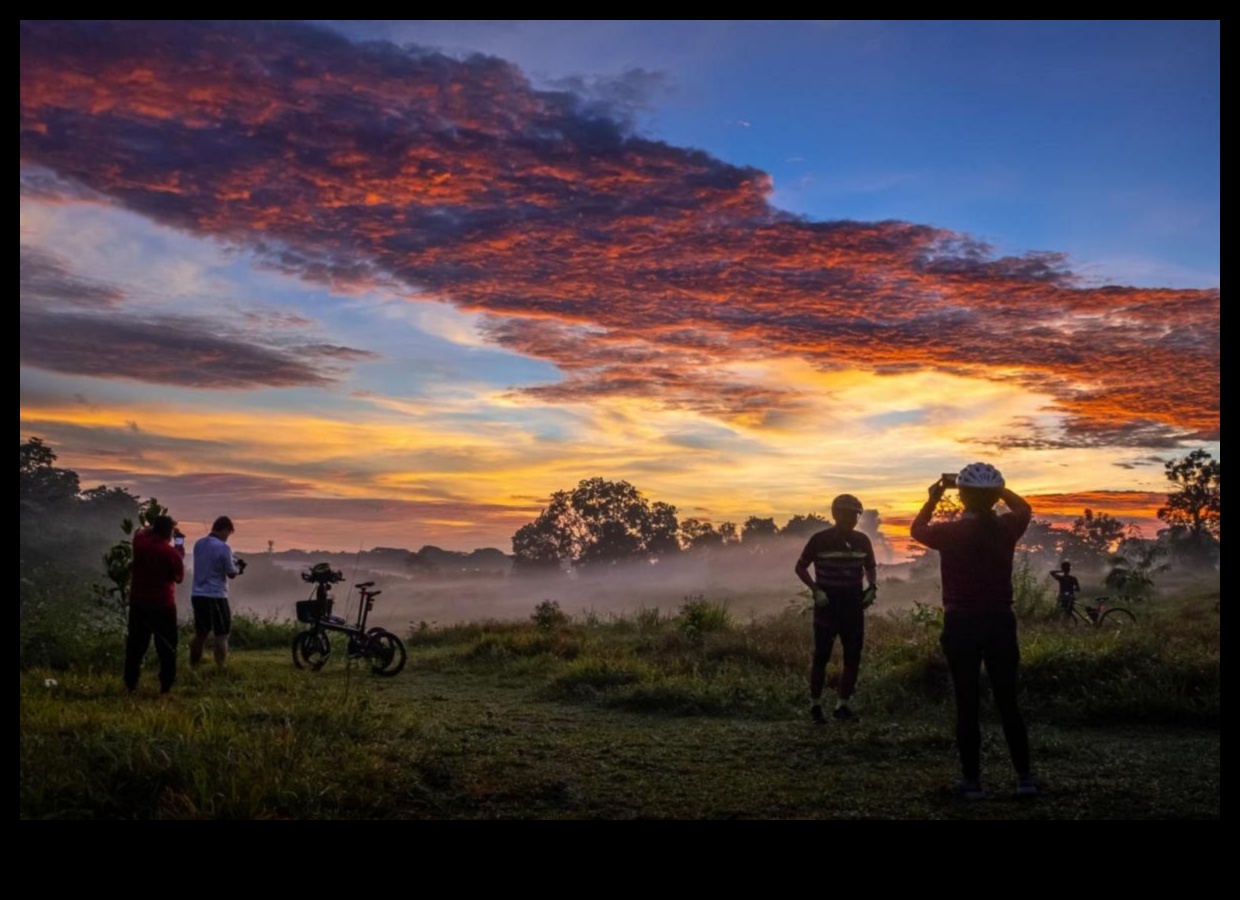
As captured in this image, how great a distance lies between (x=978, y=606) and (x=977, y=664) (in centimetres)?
47

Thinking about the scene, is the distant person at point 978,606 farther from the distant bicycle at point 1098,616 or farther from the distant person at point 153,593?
the distant bicycle at point 1098,616

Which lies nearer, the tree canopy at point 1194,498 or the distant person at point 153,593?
the distant person at point 153,593

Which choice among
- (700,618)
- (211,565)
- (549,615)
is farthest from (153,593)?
(549,615)

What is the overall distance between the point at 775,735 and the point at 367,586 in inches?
312

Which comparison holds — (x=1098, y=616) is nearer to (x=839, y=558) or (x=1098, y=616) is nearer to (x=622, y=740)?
(x=839, y=558)

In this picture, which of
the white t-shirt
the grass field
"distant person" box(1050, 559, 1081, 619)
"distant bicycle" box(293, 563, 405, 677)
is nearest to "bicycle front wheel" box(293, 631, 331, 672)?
"distant bicycle" box(293, 563, 405, 677)

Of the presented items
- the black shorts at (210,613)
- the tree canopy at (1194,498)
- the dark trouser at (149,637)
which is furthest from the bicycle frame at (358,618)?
the tree canopy at (1194,498)

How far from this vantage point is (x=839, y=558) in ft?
34.7

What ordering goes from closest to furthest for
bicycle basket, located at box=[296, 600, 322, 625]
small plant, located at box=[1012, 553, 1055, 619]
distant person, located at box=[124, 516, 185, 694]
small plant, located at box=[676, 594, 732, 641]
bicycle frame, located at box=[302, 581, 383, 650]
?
distant person, located at box=[124, 516, 185, 694]
bicycle frame, located at box=[302, 581, 383, 650]
bicycle basket, located at box=[296, 600, 322, 625]
small plant, located at box=[676, 594, 732, 641]
small plant, located at box=[1012, 553, 1055, 619]

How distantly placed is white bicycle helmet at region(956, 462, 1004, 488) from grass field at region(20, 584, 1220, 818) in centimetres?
233

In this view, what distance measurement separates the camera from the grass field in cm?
684

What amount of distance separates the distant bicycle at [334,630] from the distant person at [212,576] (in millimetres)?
1696

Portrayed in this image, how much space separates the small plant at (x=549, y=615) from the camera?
2122 cm

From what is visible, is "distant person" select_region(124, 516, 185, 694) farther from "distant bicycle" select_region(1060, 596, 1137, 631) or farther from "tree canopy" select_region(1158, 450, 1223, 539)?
"tree canopy" select_region(1158, 450, 1223, 539)
